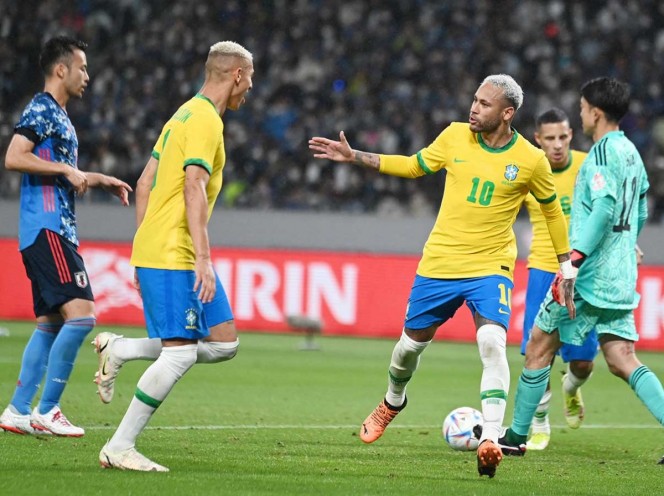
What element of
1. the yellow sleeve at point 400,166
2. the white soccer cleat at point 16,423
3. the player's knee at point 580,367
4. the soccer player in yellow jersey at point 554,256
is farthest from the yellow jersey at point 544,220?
the white soccer cleat at point 16,423

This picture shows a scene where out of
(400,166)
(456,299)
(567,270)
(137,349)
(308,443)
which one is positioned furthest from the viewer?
(308,443)

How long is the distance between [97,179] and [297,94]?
1580 cm

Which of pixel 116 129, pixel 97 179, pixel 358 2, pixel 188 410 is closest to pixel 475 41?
pixel 358 2

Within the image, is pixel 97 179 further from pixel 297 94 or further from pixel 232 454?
pixel 297 94

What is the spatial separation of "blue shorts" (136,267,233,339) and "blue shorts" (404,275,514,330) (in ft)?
5.73

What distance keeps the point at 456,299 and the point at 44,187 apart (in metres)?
2.70

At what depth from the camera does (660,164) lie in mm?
20891

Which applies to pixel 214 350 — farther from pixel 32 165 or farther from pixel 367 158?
pixel 32 165

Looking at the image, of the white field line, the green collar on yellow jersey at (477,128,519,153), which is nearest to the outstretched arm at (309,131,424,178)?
the green collar on yellow jersey at (477,128,519,153)

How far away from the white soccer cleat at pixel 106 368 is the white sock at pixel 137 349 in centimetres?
4

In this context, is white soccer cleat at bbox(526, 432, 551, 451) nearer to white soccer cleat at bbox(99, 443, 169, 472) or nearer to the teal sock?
the teal sock

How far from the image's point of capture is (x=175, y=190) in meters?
6.03

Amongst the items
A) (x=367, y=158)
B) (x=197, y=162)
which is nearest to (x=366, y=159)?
(x=367, y=158)

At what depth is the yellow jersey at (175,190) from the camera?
5938 millimetres
